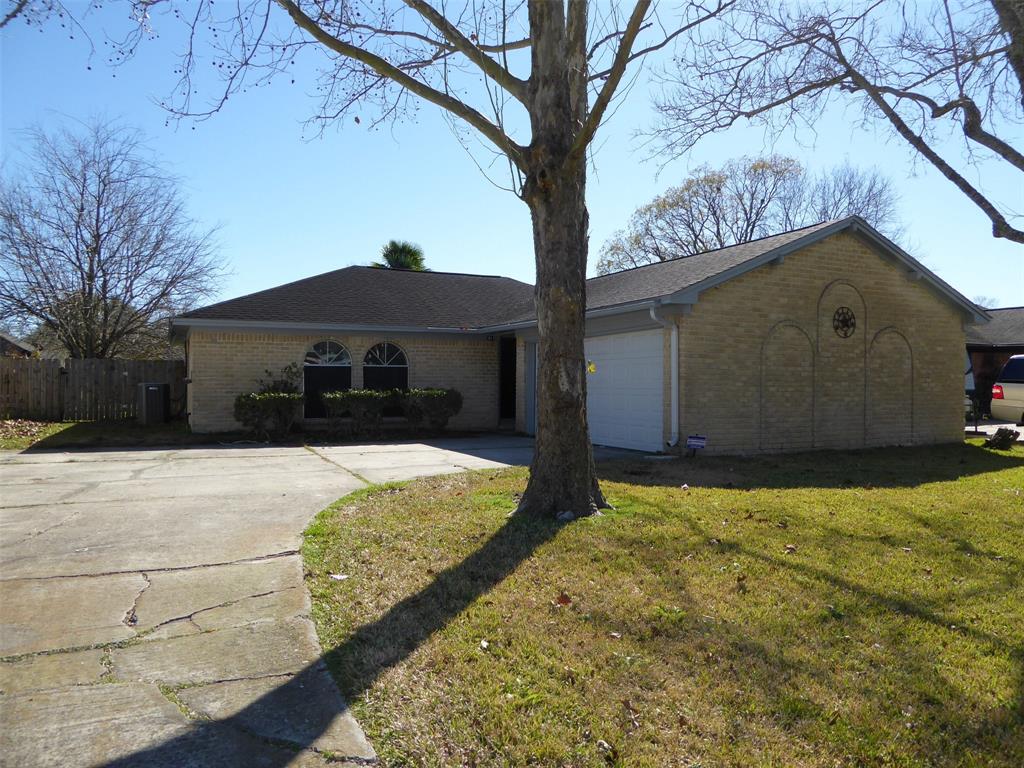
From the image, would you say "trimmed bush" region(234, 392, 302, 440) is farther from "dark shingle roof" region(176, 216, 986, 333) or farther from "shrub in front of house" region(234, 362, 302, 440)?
"dark shingle roof" region(176, 216, 986, 333)

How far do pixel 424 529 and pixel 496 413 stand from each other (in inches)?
520

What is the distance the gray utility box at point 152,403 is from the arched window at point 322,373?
14.7 feet

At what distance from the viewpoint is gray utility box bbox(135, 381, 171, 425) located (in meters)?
18.7

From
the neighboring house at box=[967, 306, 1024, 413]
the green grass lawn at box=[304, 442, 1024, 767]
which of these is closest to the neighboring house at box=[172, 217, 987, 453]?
the green grass lawn at box=[304, 442, 1024, 767]

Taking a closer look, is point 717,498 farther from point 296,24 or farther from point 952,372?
point 952,372

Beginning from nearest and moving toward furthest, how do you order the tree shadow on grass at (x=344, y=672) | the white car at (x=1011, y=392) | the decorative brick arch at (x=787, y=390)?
1. the tree shadow on grass at (x=344, y=672)
2. the decorative brick arch at (x=787, y=390)
3. the white car at (x=1011, y=392)

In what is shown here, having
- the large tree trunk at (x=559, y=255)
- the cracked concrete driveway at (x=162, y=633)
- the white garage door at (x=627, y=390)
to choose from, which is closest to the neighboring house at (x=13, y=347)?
the cracked concrete driveway at (x=162, y=633)

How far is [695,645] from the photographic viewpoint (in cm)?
399

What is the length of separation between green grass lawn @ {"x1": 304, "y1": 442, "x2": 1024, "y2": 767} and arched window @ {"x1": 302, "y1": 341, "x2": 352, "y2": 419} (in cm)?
1055

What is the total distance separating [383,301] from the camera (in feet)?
64.5

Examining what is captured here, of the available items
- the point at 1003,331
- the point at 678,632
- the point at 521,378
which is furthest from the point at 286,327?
the point at 1003,331

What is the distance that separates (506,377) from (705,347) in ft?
31.1

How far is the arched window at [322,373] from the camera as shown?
702 inches

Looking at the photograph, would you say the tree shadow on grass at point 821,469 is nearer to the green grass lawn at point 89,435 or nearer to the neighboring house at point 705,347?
the neighboring house at point 705,347
